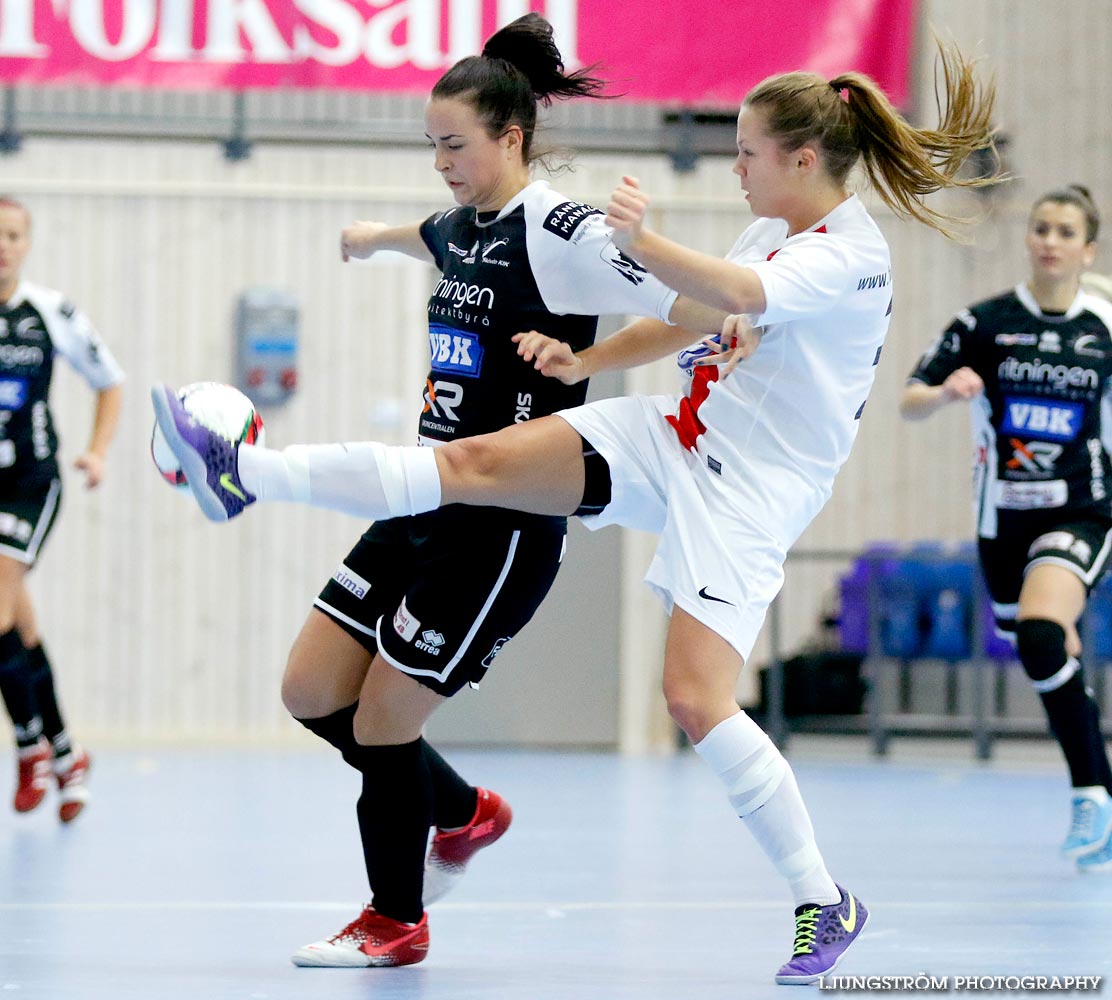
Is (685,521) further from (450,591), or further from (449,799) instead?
(449,799)

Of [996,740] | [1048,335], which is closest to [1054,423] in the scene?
[1048,335]

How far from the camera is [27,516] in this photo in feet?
17.9

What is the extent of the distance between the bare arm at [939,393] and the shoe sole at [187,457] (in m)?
2.16

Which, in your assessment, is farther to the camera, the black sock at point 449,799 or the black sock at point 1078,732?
the black sock at point 1078,732

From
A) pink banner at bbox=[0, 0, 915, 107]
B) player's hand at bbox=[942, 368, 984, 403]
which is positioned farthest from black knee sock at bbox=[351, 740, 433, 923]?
pink banner at bbox=[0, 0, 915, 107]

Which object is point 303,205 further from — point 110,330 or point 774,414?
point 774,414

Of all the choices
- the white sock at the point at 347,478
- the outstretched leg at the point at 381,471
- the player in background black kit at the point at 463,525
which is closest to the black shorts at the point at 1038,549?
the player in background black kit at the point at 463,525

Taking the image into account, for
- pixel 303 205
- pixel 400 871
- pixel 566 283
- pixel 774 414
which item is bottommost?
pixel 400 871

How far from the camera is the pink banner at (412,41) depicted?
7691 mm

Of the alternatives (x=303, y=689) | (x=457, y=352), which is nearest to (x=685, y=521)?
(x=457, y=352)

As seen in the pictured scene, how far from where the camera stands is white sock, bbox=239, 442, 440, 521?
2.74m

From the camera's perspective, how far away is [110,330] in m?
8.40

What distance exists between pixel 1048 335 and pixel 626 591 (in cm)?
384

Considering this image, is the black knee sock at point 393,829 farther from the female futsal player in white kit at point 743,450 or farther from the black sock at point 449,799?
the female futsal player in white kit at point 743,450
